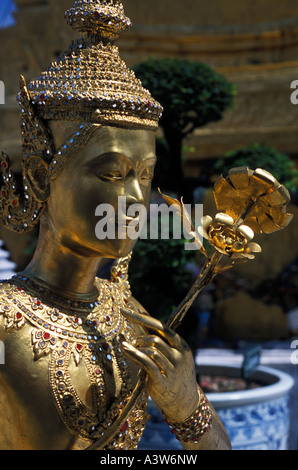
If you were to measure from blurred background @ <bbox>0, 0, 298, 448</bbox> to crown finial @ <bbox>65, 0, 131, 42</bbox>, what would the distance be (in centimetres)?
161

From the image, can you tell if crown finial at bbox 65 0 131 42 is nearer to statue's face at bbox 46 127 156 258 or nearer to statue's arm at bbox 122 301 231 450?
statue's face at bbox 46 127 156 258

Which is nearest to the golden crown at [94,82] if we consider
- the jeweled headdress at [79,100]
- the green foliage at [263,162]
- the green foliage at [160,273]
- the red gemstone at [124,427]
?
the jeweled headdress at [79,100]

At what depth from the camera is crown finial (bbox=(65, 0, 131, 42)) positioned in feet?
5.02

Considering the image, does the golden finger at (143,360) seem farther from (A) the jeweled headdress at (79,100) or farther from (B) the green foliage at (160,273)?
(B) the green foliage at (160,273)

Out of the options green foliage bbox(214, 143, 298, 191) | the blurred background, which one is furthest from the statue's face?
green foliage bbox(214, 143, 298, 191)

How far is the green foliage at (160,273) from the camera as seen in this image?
328 cm

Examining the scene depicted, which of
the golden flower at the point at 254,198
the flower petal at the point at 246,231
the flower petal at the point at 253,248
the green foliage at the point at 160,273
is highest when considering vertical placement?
the golden flower at the point at 254,198

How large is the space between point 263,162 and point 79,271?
226cm

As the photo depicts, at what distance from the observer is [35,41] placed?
7867 millimetres

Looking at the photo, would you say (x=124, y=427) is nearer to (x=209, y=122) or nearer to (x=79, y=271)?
(x=79, y=271)

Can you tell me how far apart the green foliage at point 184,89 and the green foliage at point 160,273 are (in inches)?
25.6

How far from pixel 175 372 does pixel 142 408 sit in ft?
0.72

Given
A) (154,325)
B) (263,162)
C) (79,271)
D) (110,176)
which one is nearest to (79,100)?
(110,176)
